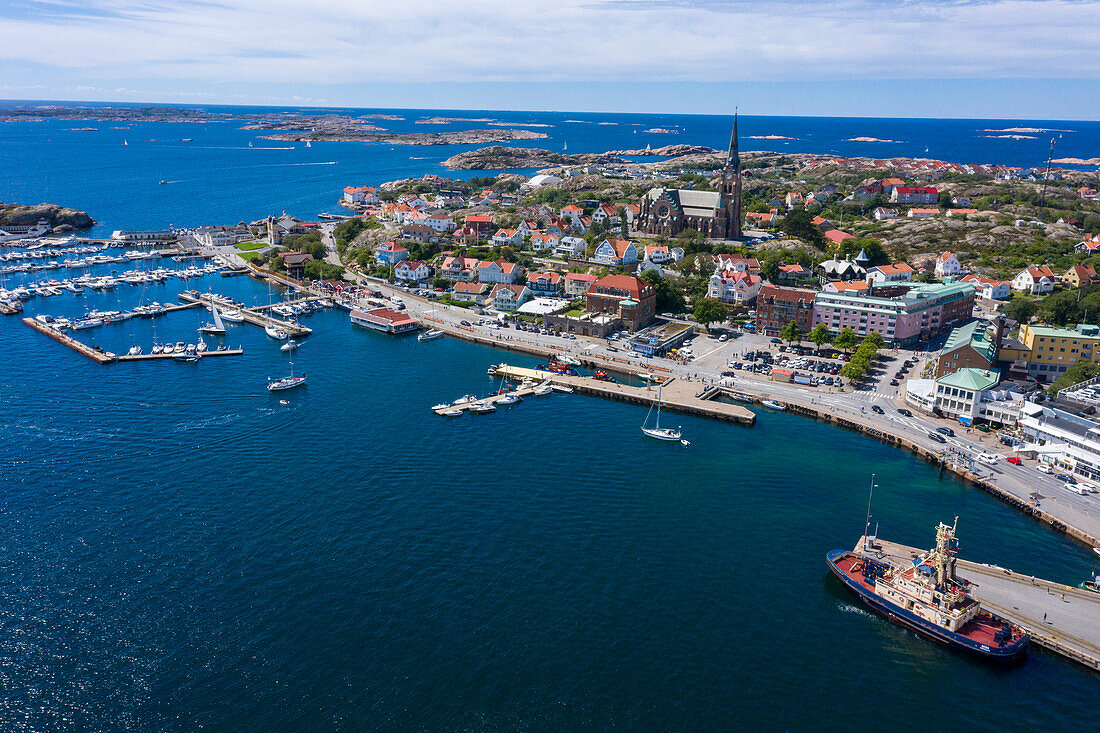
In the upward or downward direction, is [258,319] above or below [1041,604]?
above

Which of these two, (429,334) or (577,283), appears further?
(577,283)

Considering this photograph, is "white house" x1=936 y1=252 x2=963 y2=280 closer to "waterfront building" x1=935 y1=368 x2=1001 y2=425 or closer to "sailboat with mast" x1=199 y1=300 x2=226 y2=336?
"waterfront building" x1=935 y1=368 x2=1001 y2=425

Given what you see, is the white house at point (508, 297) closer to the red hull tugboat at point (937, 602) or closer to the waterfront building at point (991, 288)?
the waterfront building at point (991, 288)

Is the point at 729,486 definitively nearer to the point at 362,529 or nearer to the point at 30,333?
the point at 362,529

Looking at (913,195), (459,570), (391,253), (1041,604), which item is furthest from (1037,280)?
(391,253)

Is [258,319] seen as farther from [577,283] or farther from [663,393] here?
[663,393]

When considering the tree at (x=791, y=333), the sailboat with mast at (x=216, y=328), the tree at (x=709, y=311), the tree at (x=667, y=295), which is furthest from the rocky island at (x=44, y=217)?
the tree at (x=791, y=333)
